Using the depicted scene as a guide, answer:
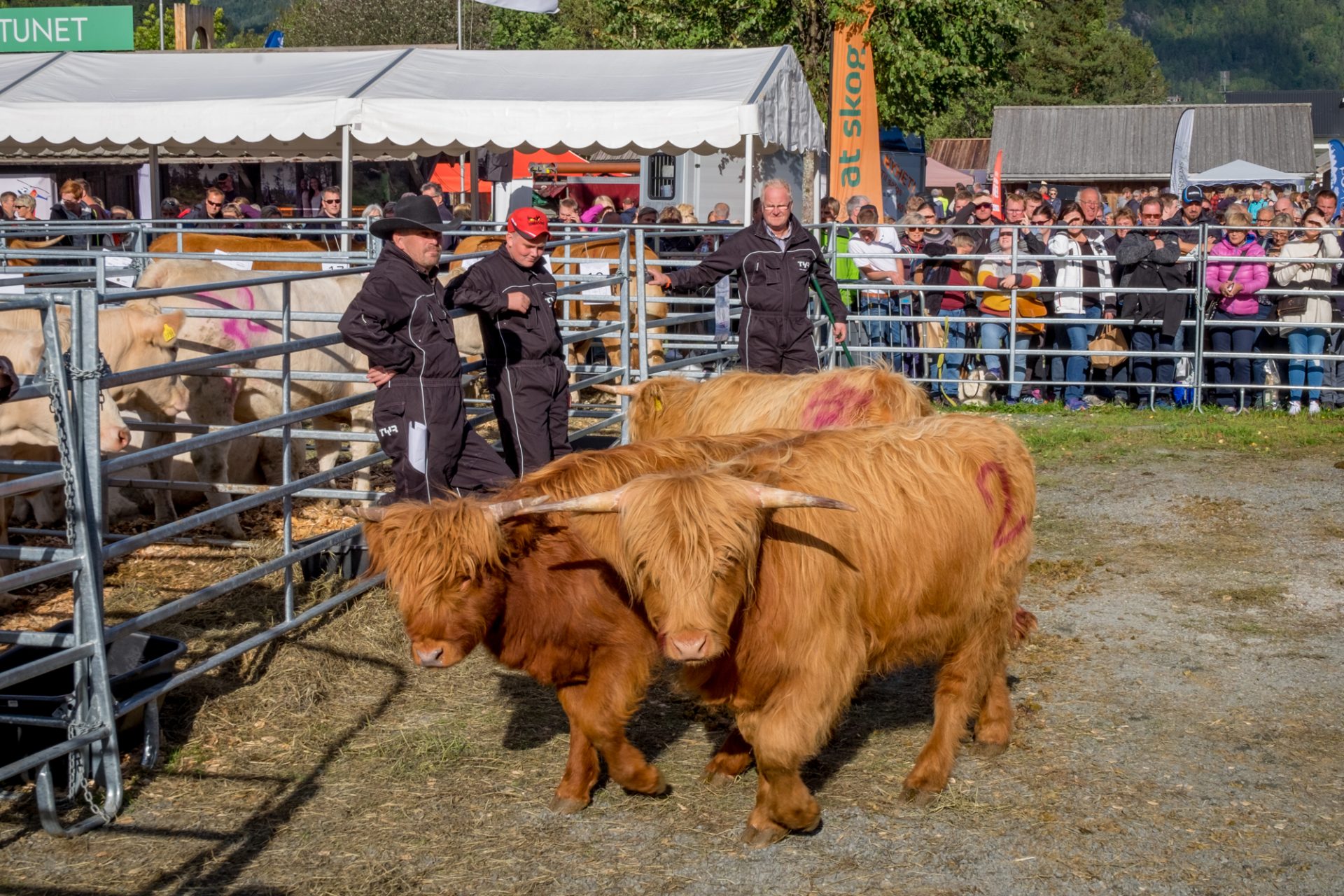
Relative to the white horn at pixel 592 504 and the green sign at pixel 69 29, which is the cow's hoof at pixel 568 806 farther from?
the green sign at pixel 69 29

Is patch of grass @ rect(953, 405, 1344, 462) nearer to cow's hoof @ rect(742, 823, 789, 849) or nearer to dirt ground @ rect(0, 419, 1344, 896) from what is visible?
dirt ground @ rect(0, 419, 1344, 896)

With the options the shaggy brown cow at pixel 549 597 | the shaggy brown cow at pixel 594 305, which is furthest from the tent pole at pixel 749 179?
the shaggy brown cow at pixel 549 597

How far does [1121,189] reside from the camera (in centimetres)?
5809

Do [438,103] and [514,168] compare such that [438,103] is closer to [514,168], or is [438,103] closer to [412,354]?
[412,354]

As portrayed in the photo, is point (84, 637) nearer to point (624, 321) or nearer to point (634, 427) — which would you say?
point (634, 427)

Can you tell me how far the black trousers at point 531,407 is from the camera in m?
6.38

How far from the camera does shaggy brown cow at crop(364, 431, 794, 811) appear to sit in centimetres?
418

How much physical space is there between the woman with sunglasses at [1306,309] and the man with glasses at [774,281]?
5876mm

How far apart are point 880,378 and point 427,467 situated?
6.60ft

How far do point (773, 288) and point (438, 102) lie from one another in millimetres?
6252

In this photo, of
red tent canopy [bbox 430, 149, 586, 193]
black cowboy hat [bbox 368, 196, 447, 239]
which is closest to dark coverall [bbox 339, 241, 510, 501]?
black cowboy hat [bbox 368, 196, 447, 239]

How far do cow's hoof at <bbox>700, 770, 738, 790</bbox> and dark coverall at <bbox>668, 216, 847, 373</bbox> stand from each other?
3753 millimetres

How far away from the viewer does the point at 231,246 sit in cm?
1110

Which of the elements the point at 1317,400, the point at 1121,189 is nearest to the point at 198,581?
the point at 1317,400
